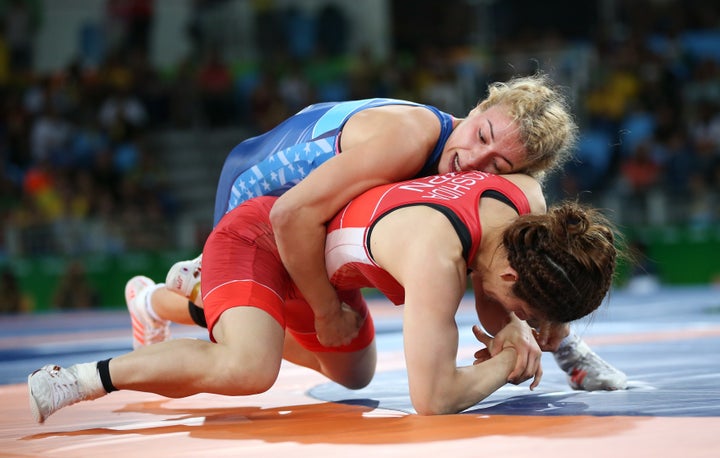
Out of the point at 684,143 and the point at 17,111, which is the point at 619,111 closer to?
the point at 684,143

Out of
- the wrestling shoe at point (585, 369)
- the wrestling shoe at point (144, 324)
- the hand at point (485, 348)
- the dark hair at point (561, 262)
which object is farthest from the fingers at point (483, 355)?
the wrestling shoe at point (144, 324)

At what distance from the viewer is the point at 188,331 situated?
275 inches

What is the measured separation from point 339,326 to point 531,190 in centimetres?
73

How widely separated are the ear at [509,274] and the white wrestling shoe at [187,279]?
1218 millimetres

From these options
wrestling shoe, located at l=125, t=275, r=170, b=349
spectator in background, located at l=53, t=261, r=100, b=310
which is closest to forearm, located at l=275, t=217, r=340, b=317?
wrestling shoe, located at l=125, t=275, r=170, b=349

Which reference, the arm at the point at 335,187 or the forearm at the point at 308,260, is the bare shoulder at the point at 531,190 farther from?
the forearm at the point at 308,260

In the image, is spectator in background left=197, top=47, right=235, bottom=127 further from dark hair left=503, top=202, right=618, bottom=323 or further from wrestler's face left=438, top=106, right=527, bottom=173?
dark hair left=503, top=202, right=618, bottom=323

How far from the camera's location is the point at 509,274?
105 inches

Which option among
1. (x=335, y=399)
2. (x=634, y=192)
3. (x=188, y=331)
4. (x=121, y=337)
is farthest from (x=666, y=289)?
(x=335, y=399)

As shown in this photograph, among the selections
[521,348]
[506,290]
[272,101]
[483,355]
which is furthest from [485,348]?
[272,101]

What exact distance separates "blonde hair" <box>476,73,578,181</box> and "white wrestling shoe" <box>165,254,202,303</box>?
1118mm

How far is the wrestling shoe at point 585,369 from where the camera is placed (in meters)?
3.12

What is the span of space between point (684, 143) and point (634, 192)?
1.01 metres

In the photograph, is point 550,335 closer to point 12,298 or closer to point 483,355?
point 483,355
